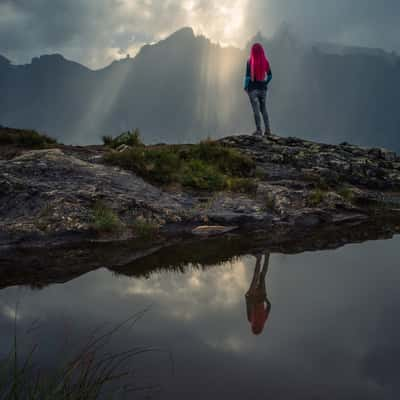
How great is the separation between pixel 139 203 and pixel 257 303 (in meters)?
4.92

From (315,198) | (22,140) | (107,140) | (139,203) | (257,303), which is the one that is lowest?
(257,303)

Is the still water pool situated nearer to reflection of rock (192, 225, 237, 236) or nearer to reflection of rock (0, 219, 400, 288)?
reflection of rock (0, 219, 400, 288)

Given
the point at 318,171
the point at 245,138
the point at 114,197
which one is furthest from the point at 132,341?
the point at 245,138

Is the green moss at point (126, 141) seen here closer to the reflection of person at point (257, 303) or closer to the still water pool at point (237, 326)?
the still water pool at point (237, 326)

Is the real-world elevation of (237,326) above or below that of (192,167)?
below

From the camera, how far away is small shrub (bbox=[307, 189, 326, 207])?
9.25 m

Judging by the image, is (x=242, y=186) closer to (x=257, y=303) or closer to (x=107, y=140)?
(x=257, y=303)

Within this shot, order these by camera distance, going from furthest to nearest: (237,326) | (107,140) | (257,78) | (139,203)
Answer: (107,140), (257,78), (139,203), (237,326)

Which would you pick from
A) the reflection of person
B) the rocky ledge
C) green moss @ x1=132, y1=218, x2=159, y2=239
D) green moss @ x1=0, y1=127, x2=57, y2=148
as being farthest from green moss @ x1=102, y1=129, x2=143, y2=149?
the reflection of person

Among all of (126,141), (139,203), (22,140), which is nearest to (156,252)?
(139,203)

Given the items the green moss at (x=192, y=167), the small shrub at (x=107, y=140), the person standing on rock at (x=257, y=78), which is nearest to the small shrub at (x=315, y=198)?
the green moss at (x=192, y=167)

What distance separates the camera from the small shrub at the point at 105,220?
23.2 feet

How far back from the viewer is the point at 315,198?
9.33 metres

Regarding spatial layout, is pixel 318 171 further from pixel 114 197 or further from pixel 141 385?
pixel 141 385
